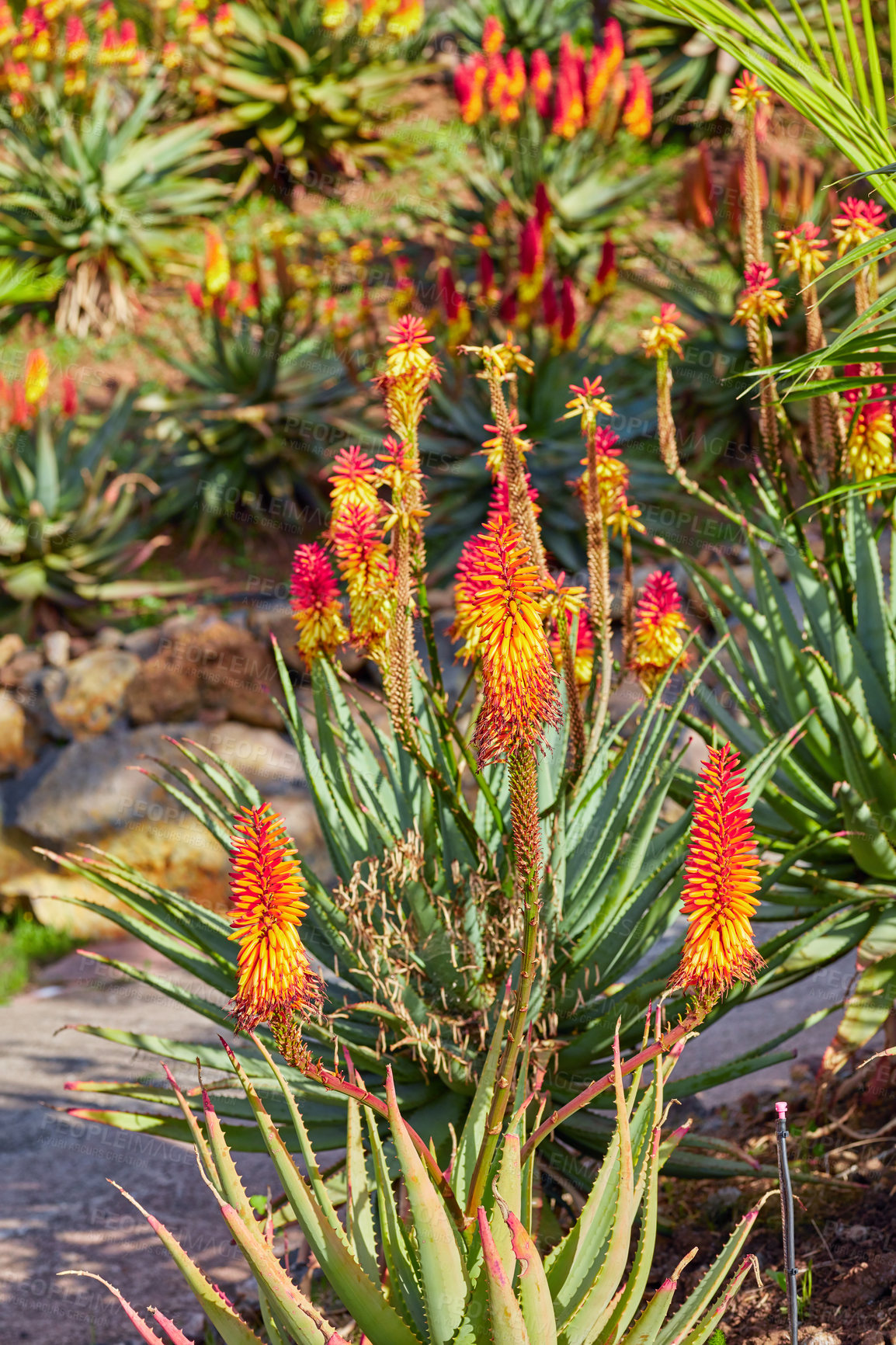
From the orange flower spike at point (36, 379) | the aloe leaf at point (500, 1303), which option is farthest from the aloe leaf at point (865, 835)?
the orange flower spike at point (36, 379)

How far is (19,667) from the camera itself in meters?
6.81

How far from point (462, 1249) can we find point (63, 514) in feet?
20.2

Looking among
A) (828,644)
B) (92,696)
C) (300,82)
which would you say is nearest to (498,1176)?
(828,644)

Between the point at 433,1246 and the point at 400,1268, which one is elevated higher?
the point at 433,1246

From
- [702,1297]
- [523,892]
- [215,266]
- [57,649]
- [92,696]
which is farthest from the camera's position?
[215,266]

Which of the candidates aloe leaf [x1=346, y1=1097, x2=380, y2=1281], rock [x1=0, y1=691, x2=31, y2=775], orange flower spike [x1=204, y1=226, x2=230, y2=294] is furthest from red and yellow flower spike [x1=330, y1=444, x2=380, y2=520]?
orange flower spike [x1=204, y1=226, x2=230, y2=294]

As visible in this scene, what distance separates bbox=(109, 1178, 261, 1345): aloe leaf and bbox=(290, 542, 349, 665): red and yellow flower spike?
1.12m

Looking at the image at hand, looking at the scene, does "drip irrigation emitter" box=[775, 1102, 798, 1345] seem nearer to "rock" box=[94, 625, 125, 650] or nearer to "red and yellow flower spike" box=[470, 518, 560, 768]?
"red and yellow flower spike" box=[470, 518, 560, 768]

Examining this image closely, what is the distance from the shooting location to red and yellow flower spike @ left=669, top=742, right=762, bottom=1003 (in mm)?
1581

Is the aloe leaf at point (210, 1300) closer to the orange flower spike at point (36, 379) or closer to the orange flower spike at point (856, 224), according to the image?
the orange flower spike at point (856, 224)

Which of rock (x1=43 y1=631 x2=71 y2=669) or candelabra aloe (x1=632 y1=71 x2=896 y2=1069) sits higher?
candelabra aloe (x1=632 y1=71 x2=896 y2=1069)

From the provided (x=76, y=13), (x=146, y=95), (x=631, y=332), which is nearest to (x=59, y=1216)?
(x=631, y=332)

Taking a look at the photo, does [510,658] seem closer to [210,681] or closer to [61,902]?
[210,681]

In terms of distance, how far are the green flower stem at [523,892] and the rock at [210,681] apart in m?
4.54
